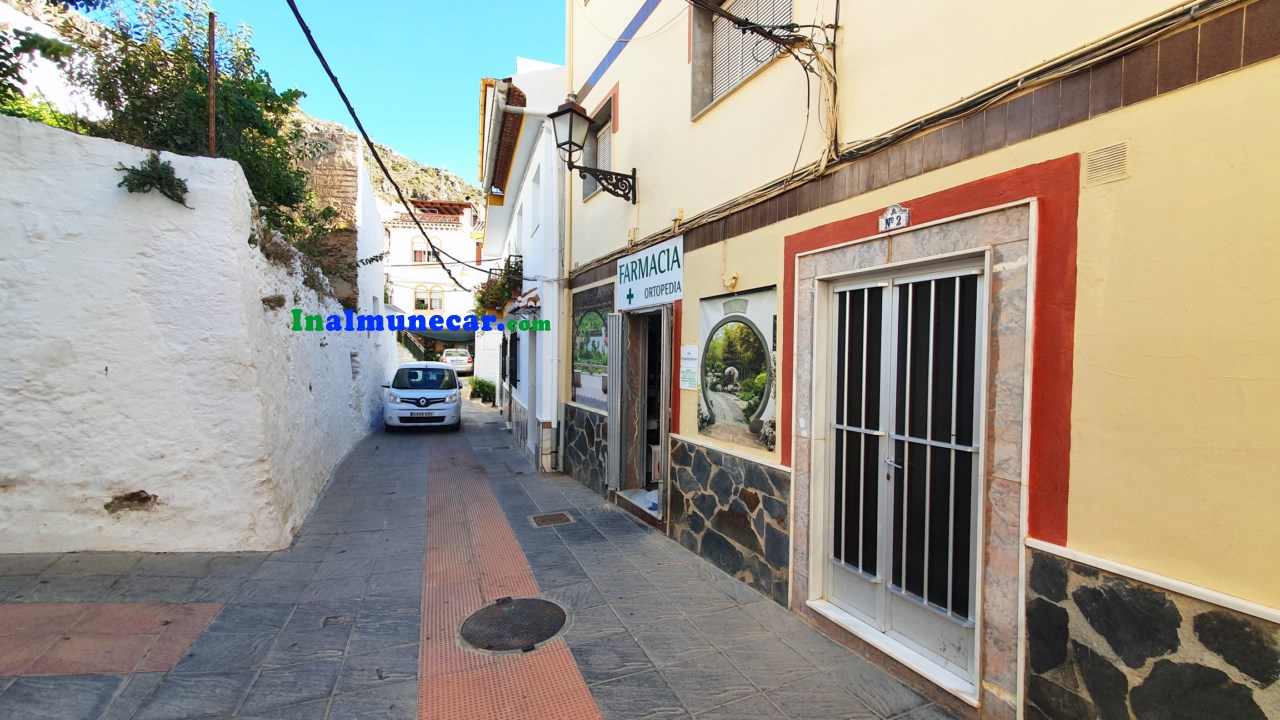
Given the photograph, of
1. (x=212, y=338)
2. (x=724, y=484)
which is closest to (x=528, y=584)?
(x=724, y=484)

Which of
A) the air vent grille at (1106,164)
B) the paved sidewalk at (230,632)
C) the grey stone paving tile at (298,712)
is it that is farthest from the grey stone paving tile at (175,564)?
the air vent grille at (1106,164)

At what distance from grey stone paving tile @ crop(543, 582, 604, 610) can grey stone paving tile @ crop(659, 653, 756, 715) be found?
102 centimetres

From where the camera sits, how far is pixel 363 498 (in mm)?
7121

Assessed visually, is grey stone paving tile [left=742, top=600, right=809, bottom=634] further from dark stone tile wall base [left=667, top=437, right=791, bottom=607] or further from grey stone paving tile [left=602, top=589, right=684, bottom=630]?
grey stone paving tile [left=602, top=589, right=684, bottom=630]

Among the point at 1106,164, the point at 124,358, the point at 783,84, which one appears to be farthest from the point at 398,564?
the point at 1106,164

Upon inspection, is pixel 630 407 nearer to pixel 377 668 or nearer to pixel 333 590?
pixel 333 590

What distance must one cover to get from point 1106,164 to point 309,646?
4811 millimetres

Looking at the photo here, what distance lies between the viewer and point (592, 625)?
3742mm

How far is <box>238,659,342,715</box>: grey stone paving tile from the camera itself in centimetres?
285

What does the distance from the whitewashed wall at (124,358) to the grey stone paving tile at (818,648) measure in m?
4.53

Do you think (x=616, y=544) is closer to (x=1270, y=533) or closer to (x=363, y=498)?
(x=363, y=498)

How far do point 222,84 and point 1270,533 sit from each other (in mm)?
8418

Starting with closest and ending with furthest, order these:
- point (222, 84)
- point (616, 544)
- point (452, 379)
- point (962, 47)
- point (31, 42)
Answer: point (962, 47), point (31, 42), point (616, 544), point (222, 84), point (452, 379)

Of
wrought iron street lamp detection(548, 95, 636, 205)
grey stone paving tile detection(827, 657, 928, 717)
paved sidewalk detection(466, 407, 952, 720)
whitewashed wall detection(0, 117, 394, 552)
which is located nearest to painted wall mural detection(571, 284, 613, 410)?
wrought iron street lamp detection(548, 95, 636, 205)
